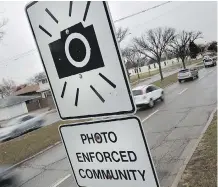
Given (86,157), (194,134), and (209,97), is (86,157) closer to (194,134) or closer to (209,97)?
(194,134)

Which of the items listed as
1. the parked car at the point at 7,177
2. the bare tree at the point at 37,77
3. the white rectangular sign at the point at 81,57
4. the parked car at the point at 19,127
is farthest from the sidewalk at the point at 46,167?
the bare tree at the point at 37,77

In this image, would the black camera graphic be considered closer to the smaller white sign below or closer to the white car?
the smaller white sign below

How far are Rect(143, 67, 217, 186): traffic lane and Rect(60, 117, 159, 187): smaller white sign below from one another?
515 cm

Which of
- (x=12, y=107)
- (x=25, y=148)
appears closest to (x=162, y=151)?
(x=25, y=148)

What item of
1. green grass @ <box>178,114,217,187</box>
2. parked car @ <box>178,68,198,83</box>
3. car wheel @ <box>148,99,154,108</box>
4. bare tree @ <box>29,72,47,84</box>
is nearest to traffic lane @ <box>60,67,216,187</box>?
green grass @ <box>178,114,217,187</box>

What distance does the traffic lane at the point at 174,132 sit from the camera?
26.5 ft

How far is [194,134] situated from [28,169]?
5.95 meters

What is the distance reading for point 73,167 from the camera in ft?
6.94

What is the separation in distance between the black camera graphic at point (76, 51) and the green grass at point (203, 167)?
4.68m

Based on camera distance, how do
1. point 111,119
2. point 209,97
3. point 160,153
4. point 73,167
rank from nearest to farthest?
point 111,119, point 73,167, point 160,153, point 209,97

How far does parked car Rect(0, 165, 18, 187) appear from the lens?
31.7ft

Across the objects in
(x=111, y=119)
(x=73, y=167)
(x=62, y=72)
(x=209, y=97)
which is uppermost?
(x=62, y=72)

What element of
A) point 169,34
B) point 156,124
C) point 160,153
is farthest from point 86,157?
point 169,34

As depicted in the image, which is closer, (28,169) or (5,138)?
(28,169)
